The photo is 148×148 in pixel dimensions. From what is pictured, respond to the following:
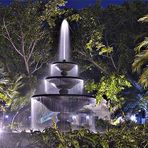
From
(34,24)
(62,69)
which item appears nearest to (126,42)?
(34,24)

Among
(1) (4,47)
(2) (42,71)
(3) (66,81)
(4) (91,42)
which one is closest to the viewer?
(3) (66,81)

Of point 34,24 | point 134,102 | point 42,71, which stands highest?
point 34,24

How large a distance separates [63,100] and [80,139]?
16.0 feet

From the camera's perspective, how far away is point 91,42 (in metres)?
24.7

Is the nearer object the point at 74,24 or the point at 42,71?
the point at 74,24

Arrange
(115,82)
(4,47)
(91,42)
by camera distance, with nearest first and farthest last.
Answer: (115,82)
(91,42)
(4,47)

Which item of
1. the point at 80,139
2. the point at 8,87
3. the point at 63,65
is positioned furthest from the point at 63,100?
the point at 8,87

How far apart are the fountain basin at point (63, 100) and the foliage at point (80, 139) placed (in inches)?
177

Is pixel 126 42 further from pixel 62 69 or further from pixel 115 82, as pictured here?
pixel 62 69

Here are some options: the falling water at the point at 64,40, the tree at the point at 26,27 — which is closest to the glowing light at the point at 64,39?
the falling water at the point at 64,40

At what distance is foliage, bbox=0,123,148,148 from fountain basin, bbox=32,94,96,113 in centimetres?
449

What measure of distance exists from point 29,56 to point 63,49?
2332 mm

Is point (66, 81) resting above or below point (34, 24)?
below

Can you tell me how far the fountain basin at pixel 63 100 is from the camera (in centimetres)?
1434
